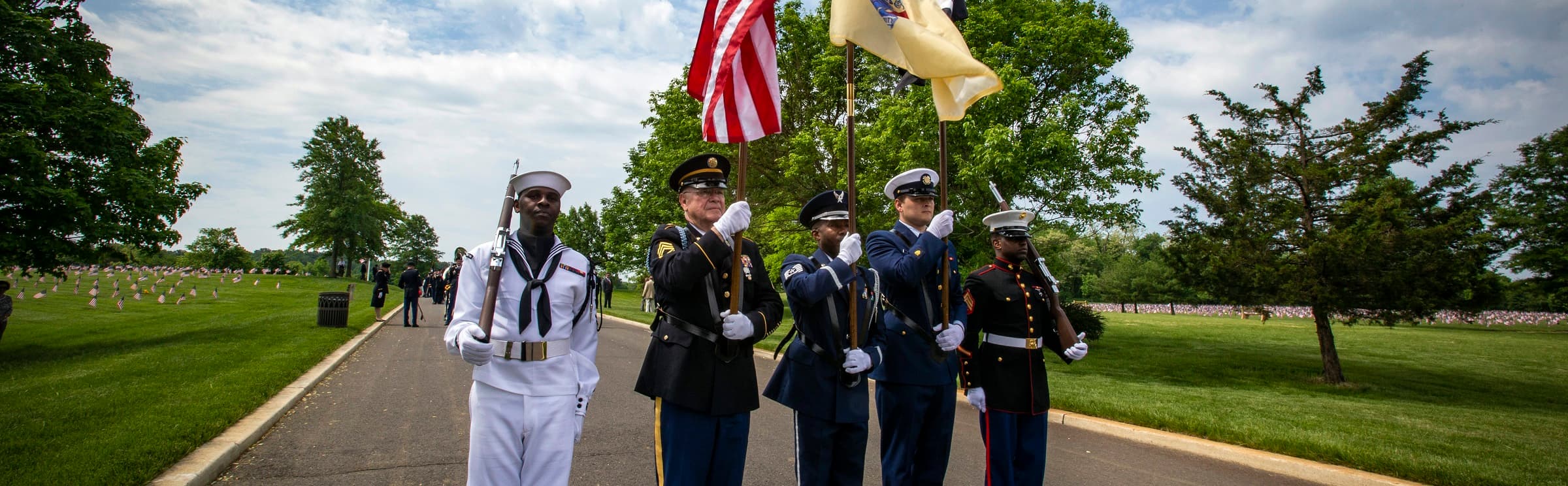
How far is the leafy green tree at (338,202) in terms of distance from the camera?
65.3 meters

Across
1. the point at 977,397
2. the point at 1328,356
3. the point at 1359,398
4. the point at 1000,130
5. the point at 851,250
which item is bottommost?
the point at 1359,398

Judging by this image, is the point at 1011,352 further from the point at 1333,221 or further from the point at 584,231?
the point at 584,231

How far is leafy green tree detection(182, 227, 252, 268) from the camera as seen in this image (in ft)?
233

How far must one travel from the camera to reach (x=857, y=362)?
371 centimetres

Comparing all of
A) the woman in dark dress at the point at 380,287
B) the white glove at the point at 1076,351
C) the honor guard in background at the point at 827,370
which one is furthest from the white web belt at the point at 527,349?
the woman in dark dress at the point at 380,287

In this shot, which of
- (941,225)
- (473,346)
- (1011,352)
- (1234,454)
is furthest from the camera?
(1234,454)

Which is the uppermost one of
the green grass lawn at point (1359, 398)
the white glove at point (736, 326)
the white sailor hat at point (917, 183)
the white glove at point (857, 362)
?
the white sailor hat at point (917, 183)

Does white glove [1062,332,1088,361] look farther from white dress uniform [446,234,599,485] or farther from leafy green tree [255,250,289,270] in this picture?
leafy green tree [255,250,289,270]

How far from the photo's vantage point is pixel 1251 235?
1397 centimetres

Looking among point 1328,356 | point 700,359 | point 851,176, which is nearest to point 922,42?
point 851,176

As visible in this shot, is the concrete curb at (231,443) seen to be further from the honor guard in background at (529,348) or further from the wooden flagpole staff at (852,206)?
the wooden flagpole staff at (852,206)

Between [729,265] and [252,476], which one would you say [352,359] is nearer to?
[252,476]

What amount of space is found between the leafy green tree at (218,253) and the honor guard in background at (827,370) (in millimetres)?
83335

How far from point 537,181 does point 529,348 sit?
2.58ft
